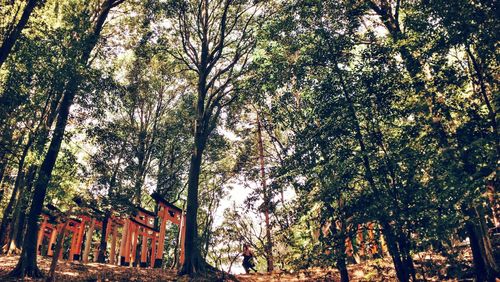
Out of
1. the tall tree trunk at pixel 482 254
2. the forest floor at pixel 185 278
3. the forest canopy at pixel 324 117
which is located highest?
the forest canopy at pixel 324 117

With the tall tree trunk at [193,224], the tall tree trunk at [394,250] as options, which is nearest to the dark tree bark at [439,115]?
the tall tree trunk at [394,250]

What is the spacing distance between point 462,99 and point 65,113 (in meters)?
13.9

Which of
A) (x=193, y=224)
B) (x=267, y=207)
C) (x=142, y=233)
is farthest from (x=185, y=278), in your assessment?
(x=142, y=233)

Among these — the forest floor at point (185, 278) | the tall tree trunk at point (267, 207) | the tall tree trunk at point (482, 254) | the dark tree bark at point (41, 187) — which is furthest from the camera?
the tall tree trunk at point (267, 207)

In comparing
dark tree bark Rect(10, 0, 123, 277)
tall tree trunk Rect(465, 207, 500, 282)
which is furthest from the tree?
tall tree trunk Rect(465, 207, 500, 282)

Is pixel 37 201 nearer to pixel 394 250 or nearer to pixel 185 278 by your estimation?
pixel 185 278

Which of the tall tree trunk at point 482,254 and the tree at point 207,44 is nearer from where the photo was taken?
the tall tree trunk at point 482,254

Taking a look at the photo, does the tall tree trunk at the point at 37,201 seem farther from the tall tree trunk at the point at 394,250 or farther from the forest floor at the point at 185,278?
the tall tree trunk at the point at 394,250

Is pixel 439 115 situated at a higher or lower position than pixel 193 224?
higher

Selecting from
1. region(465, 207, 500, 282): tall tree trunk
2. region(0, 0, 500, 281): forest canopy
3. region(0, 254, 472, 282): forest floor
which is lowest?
region(0, 254, 472, 282): forest floor

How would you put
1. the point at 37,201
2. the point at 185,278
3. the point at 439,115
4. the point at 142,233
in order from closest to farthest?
1. the point at 439,115
2. the point at 37,201
3. the point at 185,278
4. the point at 142,233

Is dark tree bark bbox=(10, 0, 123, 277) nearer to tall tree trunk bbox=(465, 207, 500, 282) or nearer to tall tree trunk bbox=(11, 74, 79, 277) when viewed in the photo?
tall tree trunk bbox=(11, 74, 79, 277)

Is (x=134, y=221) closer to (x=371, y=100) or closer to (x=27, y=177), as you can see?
(x=27, y=177)

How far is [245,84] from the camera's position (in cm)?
1573
